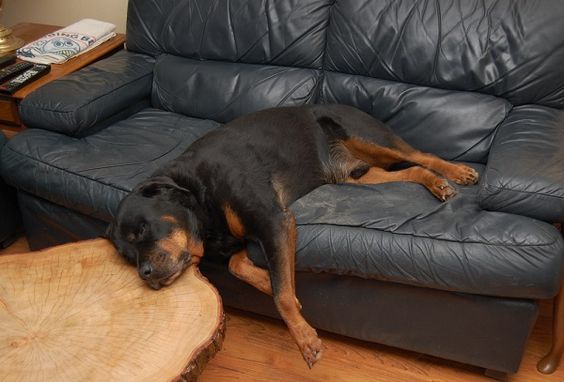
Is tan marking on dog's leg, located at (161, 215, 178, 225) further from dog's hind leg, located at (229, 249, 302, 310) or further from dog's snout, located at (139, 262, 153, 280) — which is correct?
dog's hind leg, located at (229, 249, 302, 310)

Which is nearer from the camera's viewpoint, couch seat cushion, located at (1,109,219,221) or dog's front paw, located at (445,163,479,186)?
dog's front paw, located at (445,163,479,186)

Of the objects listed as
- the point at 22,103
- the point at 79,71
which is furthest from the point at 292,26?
the point at 22,103

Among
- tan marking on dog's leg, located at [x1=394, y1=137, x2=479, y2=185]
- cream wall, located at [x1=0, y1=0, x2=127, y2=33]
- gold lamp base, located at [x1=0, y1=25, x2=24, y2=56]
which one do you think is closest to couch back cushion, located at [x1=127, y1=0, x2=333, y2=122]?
tan marking on dog's leg, located at [x1=394, y1=137, x2=479, y2=185]

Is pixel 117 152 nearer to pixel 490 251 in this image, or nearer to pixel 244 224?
pixel 244 224

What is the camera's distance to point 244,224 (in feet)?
6.41

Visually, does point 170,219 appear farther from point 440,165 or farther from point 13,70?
point 13,70

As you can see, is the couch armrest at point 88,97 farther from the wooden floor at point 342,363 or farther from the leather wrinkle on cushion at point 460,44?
the wooden floor at point 342,363

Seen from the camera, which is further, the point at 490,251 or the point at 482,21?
the point at 482,21

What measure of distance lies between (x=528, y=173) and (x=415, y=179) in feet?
1.49

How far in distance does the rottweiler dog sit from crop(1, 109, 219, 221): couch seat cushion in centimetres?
34

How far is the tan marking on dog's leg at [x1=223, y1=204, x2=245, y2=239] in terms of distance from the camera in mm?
1967

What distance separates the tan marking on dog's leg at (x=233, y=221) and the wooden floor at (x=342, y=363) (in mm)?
549

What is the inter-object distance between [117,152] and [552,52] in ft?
6.24

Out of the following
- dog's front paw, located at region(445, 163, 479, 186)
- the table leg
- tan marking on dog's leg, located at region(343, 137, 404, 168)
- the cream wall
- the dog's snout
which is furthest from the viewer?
the cream wall
